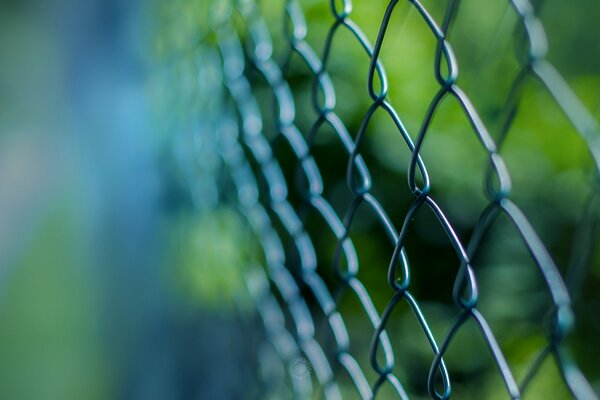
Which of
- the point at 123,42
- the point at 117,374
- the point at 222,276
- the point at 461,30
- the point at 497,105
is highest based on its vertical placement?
the point at 123,42

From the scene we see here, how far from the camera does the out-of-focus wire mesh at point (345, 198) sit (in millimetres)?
983

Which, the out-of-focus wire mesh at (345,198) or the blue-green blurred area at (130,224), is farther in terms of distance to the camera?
the blue-green blurred area at (130,224)

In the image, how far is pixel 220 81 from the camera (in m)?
1.23

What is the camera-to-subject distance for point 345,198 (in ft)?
4.88

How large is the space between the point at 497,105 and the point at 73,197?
88cm

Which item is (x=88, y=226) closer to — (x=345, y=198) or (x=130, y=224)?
(x=130, y=224)

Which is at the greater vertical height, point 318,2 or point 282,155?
point 318,2

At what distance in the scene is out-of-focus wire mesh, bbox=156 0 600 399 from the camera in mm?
983

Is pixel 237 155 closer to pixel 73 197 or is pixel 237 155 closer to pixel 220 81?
pixel 220 81

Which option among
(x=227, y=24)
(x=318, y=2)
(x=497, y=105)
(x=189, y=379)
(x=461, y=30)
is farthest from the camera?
(x=461, y=30)

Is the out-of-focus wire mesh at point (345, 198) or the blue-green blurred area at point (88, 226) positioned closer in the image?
the out-of-focus wire mesh at point (345, 198)

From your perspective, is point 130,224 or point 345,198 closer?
point 130,224

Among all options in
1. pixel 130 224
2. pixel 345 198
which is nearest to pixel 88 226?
pixel 130 224

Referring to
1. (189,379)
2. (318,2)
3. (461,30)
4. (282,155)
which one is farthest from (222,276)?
(461,30)
